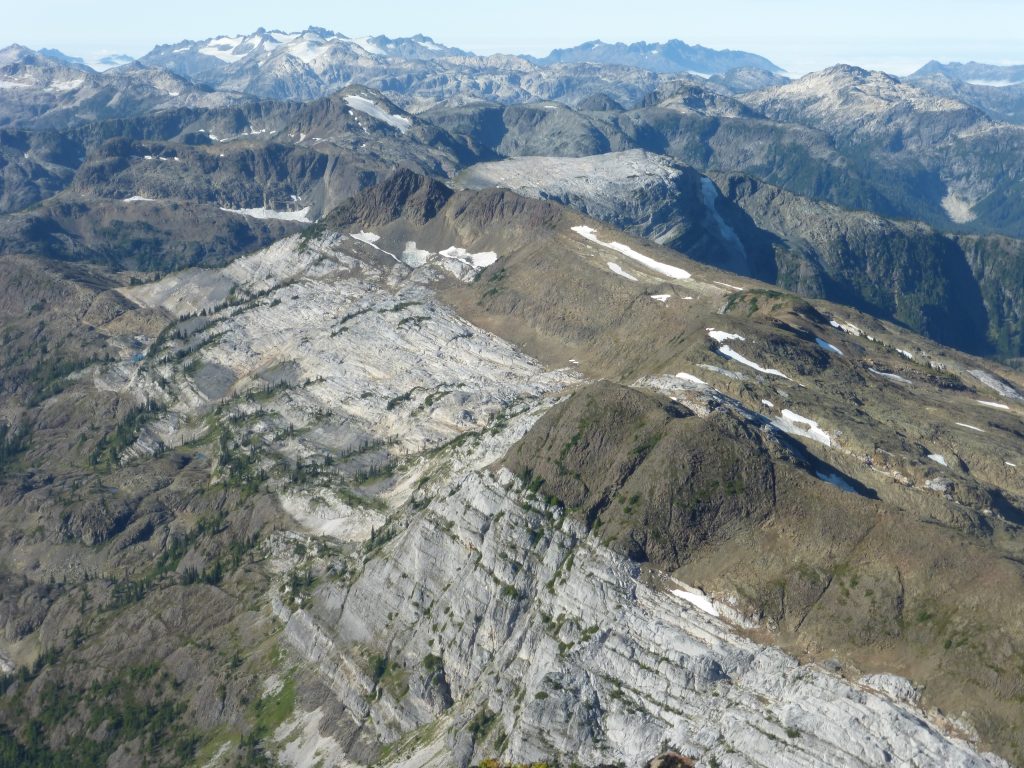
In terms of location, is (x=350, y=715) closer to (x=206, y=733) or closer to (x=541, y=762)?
(x=206, y=733)

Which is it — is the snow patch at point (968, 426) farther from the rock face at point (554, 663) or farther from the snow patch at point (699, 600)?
the rock face at point (554, 663)

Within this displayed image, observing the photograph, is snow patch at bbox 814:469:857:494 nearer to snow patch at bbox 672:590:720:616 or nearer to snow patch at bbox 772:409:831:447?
snow patch at bbox 772:409:831:447

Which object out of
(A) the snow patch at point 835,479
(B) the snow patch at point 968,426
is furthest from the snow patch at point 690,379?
(B) the snow patch at point 968,426

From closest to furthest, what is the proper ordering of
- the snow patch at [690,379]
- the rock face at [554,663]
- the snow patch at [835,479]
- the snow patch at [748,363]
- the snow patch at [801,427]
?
1. the rock face at [554,663]
2. the snow patch at [835,479]
3. the snow patch at [801,427]
4. the snow patch at [690,379]
5. the snow patch at [748,363]

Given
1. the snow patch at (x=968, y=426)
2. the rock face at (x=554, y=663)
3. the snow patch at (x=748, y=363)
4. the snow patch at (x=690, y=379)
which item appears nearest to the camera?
the rock face at (x=554, y=663)

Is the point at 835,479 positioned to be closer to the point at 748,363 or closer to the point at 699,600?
the point at 699,600

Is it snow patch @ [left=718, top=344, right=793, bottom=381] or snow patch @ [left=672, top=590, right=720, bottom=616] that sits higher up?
snow patch @ [left=672, top=590, right=720, bottom=616]

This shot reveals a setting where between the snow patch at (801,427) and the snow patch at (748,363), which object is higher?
the snow patch at (801,427)

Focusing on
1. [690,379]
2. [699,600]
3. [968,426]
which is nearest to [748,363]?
[690,379]

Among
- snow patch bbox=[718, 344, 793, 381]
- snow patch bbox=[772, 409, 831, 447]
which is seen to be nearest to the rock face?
snow patch bbox=[772, 409, 831, 447]

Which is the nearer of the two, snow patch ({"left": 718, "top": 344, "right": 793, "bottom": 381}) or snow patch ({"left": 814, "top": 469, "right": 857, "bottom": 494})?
snow patch ({"left": 814, "top": 469, "right": 857, "bottom": 494})

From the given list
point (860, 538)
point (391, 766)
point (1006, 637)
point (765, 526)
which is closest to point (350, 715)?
point (391, 766)
